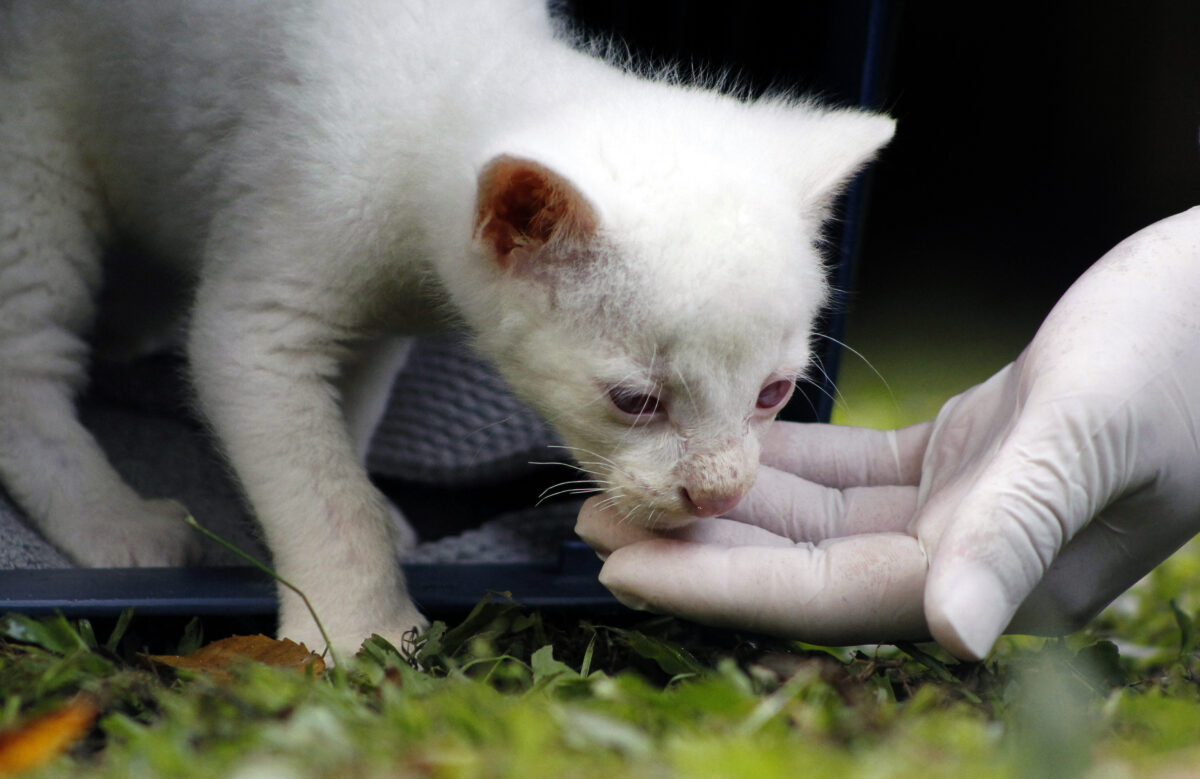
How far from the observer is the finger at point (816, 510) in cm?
210

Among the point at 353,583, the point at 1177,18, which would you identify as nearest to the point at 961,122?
the point at 1177,18

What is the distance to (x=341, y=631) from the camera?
1968 millimetres

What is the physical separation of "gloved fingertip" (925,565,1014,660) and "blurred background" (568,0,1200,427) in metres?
2.15

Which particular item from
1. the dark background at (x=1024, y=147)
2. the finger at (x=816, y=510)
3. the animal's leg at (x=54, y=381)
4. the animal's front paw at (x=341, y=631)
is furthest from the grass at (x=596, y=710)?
the dark background at (x=1024, y=147)

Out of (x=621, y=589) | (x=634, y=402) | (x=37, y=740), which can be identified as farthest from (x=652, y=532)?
(x=37, y=740)

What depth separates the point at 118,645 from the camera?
1898 mm

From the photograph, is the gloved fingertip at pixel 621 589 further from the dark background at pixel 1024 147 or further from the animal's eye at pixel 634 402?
the dark background at pixel 1024 147

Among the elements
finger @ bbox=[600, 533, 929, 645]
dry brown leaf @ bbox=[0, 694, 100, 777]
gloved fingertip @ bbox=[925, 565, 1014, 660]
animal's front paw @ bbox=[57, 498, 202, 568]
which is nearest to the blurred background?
finger @ bbox=[600, 533, 929, 645]

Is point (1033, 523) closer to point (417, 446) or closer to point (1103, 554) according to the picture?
point (1103, 554)

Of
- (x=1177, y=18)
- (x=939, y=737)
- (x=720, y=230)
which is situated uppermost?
(x=1177, y=18)

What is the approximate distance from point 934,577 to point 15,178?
80.0 inches

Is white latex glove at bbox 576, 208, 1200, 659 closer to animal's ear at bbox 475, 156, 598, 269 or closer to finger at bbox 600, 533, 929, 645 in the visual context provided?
finger at bbox 600, 533, 929, 645

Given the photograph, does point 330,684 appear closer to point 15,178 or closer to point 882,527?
point 882,527

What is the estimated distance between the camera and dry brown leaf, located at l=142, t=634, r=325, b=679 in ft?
5.53
